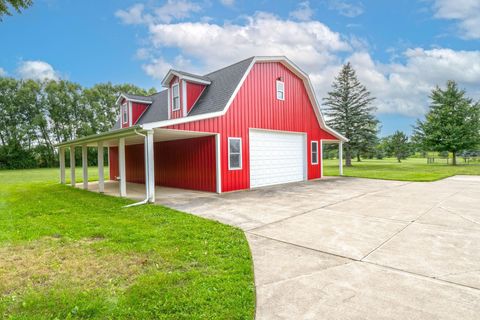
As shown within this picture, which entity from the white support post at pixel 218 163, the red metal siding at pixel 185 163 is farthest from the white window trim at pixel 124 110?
the white support post at pixel 218 163

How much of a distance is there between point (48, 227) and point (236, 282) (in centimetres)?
468

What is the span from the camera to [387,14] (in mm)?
13992

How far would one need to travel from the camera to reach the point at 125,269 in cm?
334

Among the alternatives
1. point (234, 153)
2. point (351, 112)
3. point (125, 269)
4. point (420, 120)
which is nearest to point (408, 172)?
point (351, 112)

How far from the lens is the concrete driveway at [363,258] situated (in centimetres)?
248

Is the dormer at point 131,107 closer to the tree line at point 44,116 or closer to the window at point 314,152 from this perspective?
the window at point 314,152

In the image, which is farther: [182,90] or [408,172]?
[408,172]

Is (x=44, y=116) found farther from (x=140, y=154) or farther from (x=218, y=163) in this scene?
(x=218, y=163)

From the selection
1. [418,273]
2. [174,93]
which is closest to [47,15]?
[174,93]

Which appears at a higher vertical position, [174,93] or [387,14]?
[387,14]

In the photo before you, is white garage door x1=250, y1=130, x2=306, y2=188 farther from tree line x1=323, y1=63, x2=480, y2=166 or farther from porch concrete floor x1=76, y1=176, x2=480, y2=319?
tree line x1=323, y1=63, x2=480, y2=166

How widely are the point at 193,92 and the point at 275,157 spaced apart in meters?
4.93

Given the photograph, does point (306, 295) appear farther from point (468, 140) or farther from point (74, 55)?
point (468, 140)

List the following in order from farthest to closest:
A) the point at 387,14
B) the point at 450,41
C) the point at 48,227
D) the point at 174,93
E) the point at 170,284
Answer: the point at 450,41 < the point at 387,14 < the point at 174,93 < the point at 48,227 < the point at 170,284
